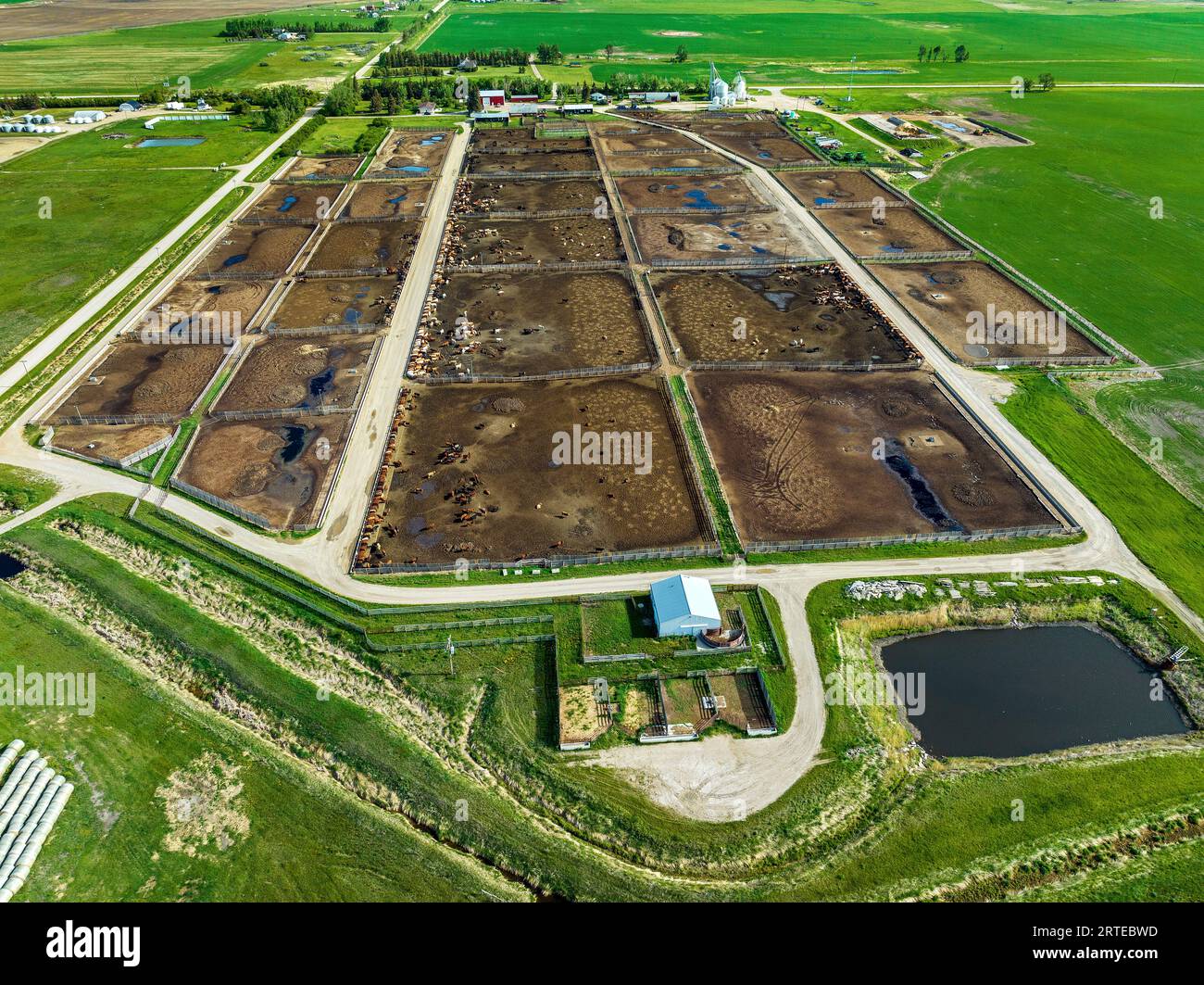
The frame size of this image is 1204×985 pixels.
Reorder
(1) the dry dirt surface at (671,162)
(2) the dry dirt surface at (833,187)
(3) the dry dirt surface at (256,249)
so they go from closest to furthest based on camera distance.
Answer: (3) the dry dirt surface at (256,249)
(2) the dry dirt surface at (833,187)
(1) the dry dirt surface at (671,162)

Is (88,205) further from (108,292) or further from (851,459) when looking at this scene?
(851,459)

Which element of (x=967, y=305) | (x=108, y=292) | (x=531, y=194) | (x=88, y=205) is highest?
(x=531, y=194)

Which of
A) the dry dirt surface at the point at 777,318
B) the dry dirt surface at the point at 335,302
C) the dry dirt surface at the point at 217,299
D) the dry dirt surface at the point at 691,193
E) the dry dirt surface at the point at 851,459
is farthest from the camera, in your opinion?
the dry dirt surface at the point at 691,193

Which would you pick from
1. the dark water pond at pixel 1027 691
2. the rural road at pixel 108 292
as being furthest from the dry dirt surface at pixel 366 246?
the dark water pond at pixel 1027 691

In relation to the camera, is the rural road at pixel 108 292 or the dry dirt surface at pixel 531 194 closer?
the rural road at pixel 108 292

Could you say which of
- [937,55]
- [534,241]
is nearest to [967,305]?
[534,241]

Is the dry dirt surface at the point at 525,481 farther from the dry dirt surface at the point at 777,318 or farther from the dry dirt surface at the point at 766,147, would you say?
the dry dirt surface at the point at 766,147
